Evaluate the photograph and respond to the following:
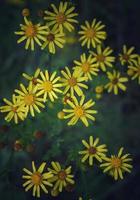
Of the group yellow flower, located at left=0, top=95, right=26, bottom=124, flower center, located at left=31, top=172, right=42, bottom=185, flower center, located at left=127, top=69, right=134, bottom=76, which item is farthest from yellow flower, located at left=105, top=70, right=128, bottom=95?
flower center, located at left=31, top=172, right=42, bottom=185

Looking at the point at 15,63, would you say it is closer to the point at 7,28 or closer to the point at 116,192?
the point at 7,28

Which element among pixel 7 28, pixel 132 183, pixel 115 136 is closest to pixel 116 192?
pixel 132 183

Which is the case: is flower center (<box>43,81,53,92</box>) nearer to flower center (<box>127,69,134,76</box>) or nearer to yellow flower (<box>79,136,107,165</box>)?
yellow flower (<box>79,136,107,165</box>)

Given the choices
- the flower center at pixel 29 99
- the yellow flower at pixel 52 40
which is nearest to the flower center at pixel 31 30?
the yellow flower at pixel 52 40

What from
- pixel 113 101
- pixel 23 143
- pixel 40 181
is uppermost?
pixel 113 101

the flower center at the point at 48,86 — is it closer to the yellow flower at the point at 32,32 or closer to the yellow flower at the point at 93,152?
the yellow flower at the point at 32,32
